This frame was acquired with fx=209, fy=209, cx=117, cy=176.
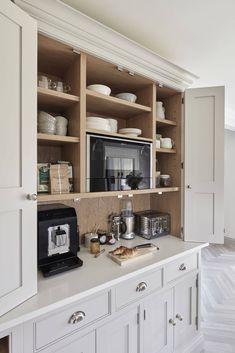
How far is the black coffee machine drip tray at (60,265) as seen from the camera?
114cm

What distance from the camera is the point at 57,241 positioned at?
127cm

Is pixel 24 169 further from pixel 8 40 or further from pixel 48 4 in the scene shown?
pixel 48 4

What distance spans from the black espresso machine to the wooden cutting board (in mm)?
223

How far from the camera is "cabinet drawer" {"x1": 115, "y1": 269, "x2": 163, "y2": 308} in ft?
3.91

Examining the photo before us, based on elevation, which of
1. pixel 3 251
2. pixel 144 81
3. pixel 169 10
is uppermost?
pixel 169 10

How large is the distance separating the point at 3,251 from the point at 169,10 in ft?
5.17

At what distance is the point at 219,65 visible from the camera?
6.53ft

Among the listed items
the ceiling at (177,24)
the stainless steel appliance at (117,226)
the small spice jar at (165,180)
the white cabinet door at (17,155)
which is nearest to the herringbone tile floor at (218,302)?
the stainless steel appliance at (117,226)

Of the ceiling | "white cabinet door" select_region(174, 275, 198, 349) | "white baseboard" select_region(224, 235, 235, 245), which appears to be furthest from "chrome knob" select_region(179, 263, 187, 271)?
"white baseboard" select_region(224, 235, 235, 245)

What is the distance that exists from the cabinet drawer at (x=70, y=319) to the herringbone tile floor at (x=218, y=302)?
4.36 ft

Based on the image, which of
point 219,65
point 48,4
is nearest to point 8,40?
point 48,4

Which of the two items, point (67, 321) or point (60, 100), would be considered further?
point (60, 100)

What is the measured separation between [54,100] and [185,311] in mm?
1791

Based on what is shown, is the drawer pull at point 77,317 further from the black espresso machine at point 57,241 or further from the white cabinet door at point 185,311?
the white cabinet door at point 185,311
